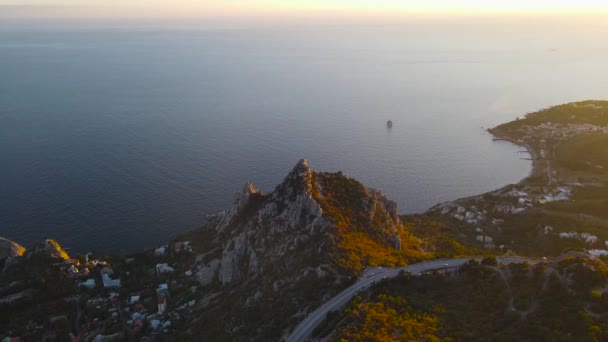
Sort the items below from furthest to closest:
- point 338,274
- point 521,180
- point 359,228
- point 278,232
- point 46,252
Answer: point 521,180 < point 46,252 < point 278,232 < point 359,228 < point 338,274

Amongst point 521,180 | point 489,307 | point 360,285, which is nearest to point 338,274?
point 360,285

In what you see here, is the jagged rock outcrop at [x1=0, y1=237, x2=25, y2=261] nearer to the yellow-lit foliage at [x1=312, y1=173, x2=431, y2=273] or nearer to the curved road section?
the yellow-lit foliage at [x1=312, y1=173, x2=431, y2=273]

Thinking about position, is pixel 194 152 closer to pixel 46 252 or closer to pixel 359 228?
pixel 46 252

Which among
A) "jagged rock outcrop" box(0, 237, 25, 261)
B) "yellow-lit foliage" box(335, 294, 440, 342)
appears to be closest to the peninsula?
"yellow-lit foliage" box(335, 294, 440, 342)

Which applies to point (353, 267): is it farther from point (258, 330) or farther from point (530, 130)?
point (530, 130)

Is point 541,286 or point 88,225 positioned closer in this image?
point 541,286

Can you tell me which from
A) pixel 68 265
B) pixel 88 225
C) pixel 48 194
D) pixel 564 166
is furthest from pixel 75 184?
pixel 564 166
